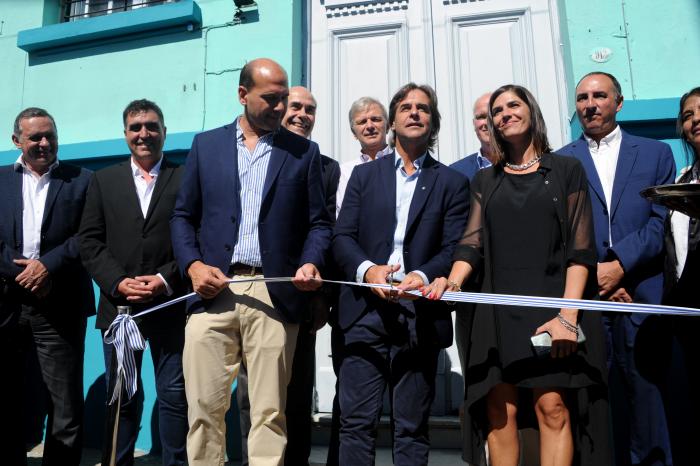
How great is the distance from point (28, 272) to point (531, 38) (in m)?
3.77

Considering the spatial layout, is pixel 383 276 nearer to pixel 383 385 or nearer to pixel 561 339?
pixel 383 385

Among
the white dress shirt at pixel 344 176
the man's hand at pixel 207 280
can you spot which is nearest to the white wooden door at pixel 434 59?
the white dress shirt at pixel 344 176

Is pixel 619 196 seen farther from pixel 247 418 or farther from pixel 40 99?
pixel 40 99

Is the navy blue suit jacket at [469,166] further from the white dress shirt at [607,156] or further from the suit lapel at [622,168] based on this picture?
the suit lapel at [622,168]

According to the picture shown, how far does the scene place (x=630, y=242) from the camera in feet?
8.84

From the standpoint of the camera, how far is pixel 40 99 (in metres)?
5.12

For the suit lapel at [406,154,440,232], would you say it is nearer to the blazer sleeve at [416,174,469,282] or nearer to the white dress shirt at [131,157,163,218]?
the blazer sleeve at [416,174,469,282]

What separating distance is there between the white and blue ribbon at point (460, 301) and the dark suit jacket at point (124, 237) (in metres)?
0.29

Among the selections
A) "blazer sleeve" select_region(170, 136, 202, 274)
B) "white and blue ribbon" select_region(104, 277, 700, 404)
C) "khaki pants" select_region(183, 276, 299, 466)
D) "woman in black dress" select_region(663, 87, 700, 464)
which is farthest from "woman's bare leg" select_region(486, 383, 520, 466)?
"blazer sleeve" select_region(170, 136, 202, 274)

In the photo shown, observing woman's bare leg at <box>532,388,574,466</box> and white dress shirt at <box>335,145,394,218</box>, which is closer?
woman's bare leg at <box>532,388,574,466</box>

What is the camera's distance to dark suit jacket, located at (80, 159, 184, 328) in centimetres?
295

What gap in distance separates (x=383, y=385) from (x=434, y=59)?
2.97m

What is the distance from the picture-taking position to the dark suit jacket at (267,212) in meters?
2.51

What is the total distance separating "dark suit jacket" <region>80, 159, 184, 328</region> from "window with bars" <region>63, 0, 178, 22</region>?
2773mm
